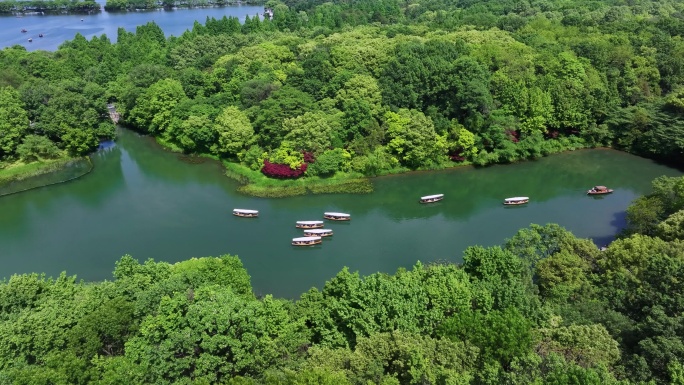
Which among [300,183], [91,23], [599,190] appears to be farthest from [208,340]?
[91,23]

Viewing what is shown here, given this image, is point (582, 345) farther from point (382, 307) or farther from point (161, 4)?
point (161, 4)

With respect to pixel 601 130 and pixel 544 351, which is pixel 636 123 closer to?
pixel 601 130

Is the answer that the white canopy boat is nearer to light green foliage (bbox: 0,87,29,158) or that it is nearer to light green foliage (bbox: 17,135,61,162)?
light green foliage (bbox: 17,135,61,162)

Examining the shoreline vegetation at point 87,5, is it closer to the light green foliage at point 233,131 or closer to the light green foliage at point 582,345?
the light green foliage at point 233,131

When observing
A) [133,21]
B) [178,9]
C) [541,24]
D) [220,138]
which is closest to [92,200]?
[220,138]

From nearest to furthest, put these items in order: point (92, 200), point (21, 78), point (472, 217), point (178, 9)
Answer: point (472, 217)
point (92, 200)
point (21, 78)
point (178, 9)

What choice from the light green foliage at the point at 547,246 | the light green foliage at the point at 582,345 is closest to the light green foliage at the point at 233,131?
the light green foliage at the point at 547,246
